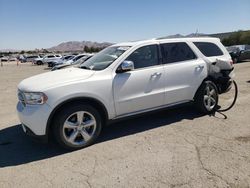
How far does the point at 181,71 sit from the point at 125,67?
1401mm

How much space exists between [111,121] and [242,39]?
44.5 metres

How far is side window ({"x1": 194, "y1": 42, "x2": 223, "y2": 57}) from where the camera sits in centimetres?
595

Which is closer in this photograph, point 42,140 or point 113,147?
point 42,140

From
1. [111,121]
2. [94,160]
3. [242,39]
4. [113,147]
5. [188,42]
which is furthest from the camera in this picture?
[242,39]

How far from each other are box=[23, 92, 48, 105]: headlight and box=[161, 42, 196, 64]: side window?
8.23 ft

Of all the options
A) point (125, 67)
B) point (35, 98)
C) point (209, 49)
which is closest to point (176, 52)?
point (209, 49)

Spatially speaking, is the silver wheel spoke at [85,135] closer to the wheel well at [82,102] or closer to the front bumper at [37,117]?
the wheel well at [82,102]

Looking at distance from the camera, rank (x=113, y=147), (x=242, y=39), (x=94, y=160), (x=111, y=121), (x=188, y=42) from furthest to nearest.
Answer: (x=242, y=39) → (x=188, y=42) → (x=111, y=121) → (x=113, y=147) → (x=94, y=160)

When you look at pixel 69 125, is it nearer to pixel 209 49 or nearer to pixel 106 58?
pixel 106 58

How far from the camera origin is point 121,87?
4715 millimetres

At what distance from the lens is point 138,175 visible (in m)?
3.53

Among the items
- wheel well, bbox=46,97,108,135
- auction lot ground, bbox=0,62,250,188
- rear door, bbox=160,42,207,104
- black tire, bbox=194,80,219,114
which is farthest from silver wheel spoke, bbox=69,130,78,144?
black tire, bbox=194,80,219,114

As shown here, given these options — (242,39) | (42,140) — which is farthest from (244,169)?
(242,39)

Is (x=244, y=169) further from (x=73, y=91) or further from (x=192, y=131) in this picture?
(x=73, y=91)
